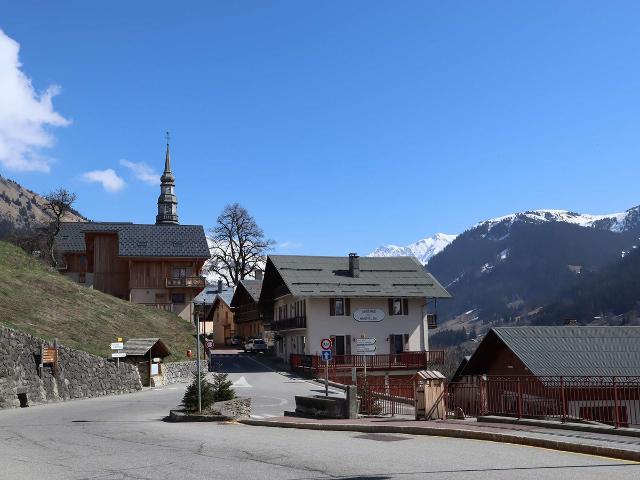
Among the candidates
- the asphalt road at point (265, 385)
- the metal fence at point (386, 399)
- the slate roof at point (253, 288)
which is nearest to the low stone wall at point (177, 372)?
the asphalt road at point (265, 385)

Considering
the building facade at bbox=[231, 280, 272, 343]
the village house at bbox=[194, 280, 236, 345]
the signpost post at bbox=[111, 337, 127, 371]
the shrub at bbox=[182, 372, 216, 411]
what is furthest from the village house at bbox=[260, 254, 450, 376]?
the village house at bbox=[194, 280, 236, 345]

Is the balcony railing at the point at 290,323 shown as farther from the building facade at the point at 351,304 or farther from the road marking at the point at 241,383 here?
the road marking at the point at 241,383

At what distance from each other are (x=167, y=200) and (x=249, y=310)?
22141 millimetres

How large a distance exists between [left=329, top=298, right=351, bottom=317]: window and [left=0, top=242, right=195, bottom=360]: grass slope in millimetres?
11398

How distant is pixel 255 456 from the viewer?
42.6ft

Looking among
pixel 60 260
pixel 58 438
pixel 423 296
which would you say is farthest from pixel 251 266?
pixel 58 438

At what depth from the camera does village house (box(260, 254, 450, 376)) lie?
55000 millimetres

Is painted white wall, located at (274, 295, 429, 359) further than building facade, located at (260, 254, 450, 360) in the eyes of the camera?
No

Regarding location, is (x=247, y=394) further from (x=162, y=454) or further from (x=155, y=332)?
(x=162, y=454)

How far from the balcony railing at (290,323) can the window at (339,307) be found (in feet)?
7.91

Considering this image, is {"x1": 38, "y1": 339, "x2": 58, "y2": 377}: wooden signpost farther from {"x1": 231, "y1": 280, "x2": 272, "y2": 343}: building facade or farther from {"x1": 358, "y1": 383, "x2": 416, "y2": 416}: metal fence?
{"x1": 231, "y1": 280, "x2": 272, "y2": 343}: building facade

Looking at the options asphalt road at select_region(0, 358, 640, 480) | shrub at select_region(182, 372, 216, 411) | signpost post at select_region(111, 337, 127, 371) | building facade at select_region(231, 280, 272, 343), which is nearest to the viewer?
asphalt road at select_region(0, 358, 640, 480)

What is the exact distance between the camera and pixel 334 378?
44969 mm

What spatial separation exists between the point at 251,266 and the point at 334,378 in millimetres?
40747
